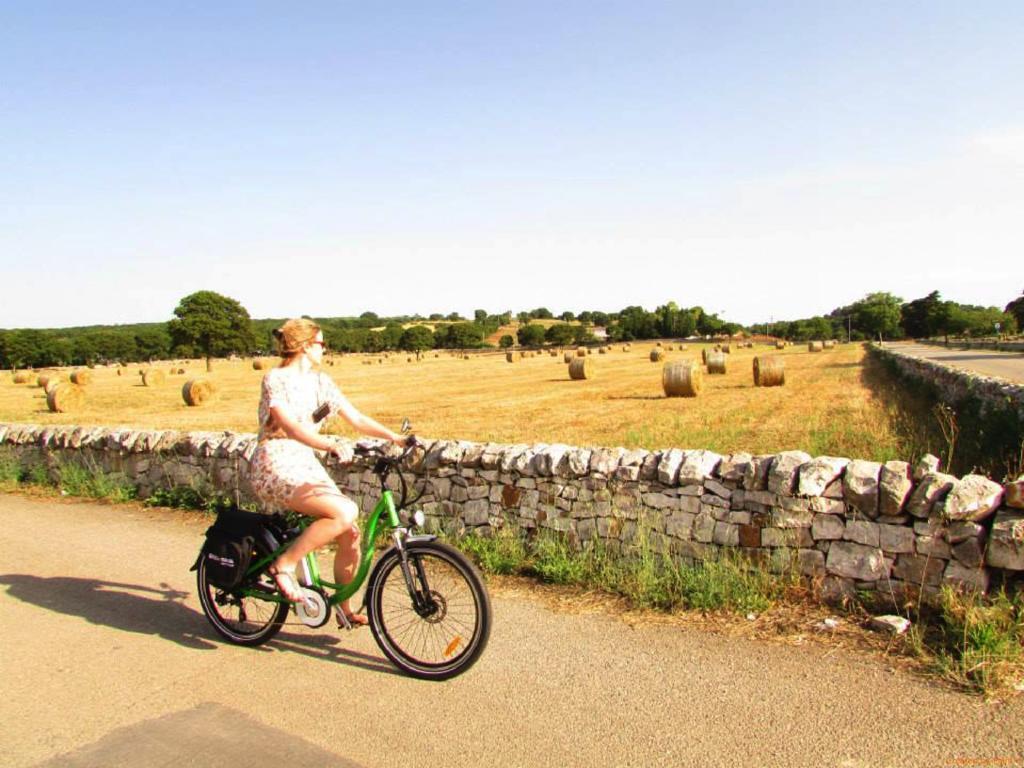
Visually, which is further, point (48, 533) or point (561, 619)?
point (48, 533)

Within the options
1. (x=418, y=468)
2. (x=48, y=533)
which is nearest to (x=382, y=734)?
(x=418, y=468)

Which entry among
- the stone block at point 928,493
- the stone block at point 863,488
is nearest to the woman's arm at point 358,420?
the stone block at point 863,488

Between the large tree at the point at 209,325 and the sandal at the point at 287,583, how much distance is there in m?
71.7

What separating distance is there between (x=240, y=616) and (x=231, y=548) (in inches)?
24.1

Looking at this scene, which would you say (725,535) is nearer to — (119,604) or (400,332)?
(119,604)

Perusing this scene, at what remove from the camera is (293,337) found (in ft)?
15.6

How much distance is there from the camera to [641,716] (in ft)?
12.8

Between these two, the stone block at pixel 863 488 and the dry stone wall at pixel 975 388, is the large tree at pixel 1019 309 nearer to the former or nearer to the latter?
the dry stone wall at pixel 975 388

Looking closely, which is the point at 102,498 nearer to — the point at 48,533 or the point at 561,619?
the point at 48,533

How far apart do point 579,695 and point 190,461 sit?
7513 mm

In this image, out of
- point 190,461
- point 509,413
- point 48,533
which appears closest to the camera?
point 48,533

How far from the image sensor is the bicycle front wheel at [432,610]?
4285 mm

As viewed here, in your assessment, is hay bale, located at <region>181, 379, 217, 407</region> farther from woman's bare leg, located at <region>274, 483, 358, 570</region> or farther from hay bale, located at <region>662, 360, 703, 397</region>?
woman's bare leg, located at <region>274, 483, 358, 570</region>

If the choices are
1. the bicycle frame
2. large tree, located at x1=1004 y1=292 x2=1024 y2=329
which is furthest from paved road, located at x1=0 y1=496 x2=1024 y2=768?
large tree, located at x1=1004 y1=292 x2=1024 y2=329
